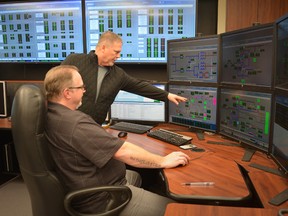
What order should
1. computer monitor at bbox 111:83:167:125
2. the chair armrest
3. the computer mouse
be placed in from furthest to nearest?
computer monitor at bbox 111:83:167:125 < the computer mouse < the chair armrest

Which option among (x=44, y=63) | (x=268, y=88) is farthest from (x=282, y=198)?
(x=44, y=63)

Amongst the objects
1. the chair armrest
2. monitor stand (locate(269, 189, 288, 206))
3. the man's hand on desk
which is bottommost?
the chair armrest

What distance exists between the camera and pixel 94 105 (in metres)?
2.32

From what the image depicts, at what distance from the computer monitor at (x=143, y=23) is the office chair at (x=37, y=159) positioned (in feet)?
6.03

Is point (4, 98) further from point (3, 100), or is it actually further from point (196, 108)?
point (196, 108)

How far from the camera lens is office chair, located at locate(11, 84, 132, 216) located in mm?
1232

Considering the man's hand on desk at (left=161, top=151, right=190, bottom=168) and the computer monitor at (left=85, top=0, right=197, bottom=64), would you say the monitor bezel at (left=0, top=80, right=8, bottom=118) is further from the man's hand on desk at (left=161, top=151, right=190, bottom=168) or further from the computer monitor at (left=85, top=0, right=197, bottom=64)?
the man's hand on desk at (left=161, top=151, right=190, bottom=168)

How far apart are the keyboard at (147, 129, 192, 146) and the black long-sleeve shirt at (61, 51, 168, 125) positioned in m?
0.33

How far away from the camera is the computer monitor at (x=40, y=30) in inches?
123

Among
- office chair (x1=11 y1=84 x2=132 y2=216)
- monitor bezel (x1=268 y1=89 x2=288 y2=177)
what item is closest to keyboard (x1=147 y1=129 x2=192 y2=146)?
monitor bezel (x1=268 y1=89 x2=288 y2=177)

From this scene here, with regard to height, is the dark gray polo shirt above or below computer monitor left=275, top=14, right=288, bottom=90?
below

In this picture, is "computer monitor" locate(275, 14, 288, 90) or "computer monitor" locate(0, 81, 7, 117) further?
"computer monitor" locate(0, 81, 7, 117)

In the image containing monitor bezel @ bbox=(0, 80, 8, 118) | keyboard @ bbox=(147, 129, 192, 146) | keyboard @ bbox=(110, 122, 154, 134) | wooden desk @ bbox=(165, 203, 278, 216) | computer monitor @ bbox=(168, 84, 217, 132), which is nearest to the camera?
wooden desk @ bbox=(165, 203, 278, 216)

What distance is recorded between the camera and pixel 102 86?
2330mm
